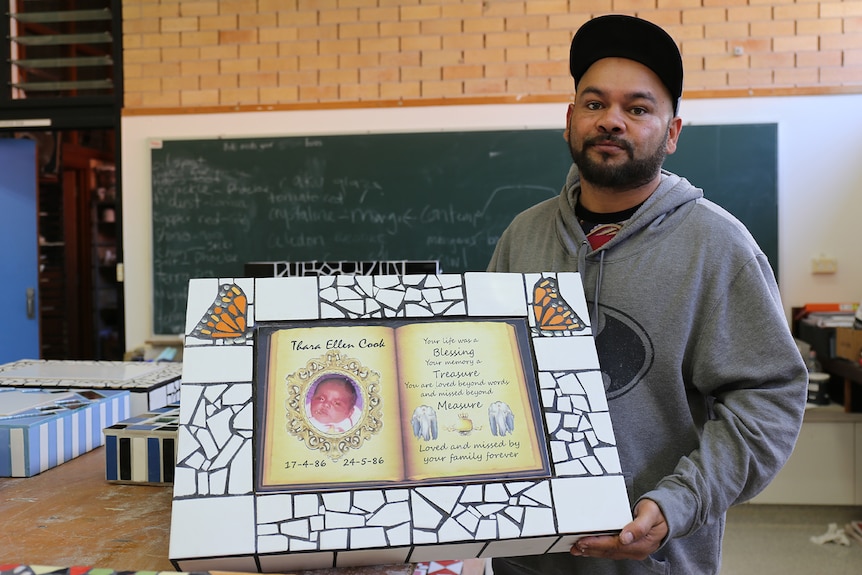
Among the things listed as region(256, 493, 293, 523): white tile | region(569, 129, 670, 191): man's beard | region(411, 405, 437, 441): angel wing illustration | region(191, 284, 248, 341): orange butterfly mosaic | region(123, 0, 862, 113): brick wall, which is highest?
region(123, 0, 862, 113): brick wall

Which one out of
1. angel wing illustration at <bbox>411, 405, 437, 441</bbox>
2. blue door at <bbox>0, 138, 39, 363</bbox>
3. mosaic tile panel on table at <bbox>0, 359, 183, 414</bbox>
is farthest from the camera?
blue door at <bbox>0, 138, 39, 363</bbox>

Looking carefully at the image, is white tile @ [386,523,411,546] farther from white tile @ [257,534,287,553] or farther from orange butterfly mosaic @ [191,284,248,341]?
orange butterfly mosaic @ [191,284,248,341]

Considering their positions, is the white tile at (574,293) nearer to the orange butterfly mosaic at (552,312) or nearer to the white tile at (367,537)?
the orange butterfly mosaic at (552,312)

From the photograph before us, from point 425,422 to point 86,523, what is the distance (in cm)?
58

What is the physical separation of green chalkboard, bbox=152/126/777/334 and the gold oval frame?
9.37ft

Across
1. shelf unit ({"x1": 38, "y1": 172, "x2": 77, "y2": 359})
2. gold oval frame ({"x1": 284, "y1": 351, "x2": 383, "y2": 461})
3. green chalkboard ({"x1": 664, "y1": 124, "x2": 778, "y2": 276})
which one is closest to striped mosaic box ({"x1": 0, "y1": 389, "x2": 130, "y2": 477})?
gold oval frame ({"x1": 284, "y1": 351, "x2": 383, "y2": 461})

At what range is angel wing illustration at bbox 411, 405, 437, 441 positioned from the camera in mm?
883

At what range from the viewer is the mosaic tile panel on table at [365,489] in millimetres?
793

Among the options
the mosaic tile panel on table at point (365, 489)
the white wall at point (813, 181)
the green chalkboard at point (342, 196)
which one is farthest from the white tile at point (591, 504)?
the white wall at point (813, 181)

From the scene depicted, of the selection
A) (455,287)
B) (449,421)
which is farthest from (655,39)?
(449,421)

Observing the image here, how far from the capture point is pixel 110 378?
5.35 ft

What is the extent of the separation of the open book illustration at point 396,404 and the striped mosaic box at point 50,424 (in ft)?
2.17

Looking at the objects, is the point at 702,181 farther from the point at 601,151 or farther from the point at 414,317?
the point at 414,317

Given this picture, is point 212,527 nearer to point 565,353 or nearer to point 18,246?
point 565,353
